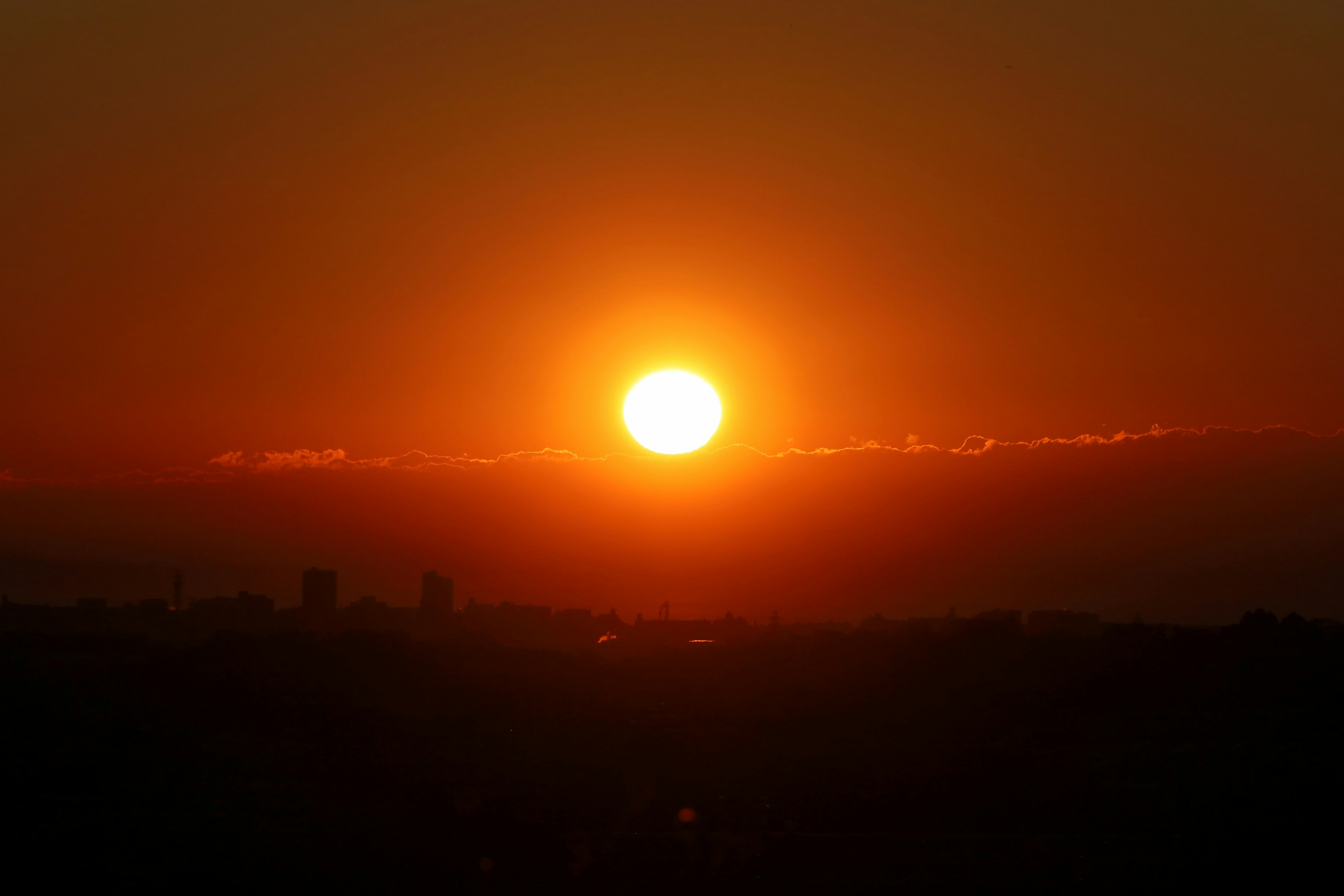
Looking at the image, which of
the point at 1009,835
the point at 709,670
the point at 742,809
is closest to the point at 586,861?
the point at 742,809

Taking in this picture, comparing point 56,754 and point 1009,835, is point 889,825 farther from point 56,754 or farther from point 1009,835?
point 56,754

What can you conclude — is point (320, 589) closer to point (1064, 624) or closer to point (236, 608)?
point (236, 608)

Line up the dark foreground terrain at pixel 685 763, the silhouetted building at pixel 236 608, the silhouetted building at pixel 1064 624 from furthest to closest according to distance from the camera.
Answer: the silhouetted building at pixel 236 608 → the silhouetted building at pixel 1064 624 → the dark foreground terrain at pixel 685 763

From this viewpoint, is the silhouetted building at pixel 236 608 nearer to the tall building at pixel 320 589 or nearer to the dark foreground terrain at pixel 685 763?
the tall building at pixel 320 589

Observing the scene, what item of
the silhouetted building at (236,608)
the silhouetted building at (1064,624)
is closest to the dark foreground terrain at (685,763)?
the silhouetted building at (1064,624)

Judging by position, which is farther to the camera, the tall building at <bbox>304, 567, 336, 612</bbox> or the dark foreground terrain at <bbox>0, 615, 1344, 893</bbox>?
the tall building at <bbox>304, 567, 336, 612</bbox>

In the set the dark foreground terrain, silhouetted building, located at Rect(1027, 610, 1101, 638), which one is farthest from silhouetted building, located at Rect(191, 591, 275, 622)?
silhouetted building, located at Rect(1027, 610, 1101, 638)

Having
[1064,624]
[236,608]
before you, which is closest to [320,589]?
[236,608]

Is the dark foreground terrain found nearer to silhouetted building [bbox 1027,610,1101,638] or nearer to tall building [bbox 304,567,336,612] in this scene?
silhouetted building [bbox 1027,610,1101,638]
